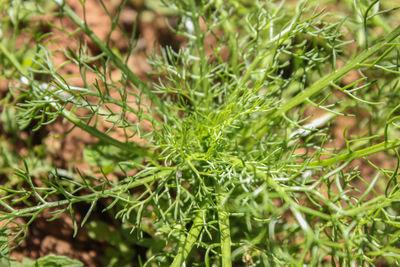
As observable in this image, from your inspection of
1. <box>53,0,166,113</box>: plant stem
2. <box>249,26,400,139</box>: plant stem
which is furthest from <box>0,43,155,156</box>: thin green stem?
<box>249,26,400,139</box>: plant stem

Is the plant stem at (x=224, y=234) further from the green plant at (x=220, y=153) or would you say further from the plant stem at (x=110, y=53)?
the plant stem at (x=110, y=53)

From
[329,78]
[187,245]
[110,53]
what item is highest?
[110,53]

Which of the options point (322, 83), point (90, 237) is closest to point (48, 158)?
point (90, 237)

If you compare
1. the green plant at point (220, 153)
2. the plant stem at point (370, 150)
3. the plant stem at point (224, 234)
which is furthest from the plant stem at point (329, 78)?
the plant stem at point (224, 234)

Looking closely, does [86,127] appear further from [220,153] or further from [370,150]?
[370,150]

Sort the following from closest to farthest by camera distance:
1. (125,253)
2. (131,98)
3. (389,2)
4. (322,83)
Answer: (322,83), (125,253), (131,98), (389,2)

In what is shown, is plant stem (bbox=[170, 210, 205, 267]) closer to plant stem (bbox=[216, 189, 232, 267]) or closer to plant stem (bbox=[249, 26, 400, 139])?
plant stem (bbox=[216, 189, 232, 267])

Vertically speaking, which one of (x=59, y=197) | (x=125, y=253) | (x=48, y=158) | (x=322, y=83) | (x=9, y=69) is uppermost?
(x=9, y=69)

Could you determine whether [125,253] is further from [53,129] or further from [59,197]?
[53,129]

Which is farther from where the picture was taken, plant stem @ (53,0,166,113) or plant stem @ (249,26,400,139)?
plant stem @ (53,0,166,113)

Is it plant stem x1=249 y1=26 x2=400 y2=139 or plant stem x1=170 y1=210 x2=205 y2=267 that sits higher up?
plant stem x1=249 y1=26 x2=400 y2=139

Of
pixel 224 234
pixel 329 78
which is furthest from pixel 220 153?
pixel 329 78
